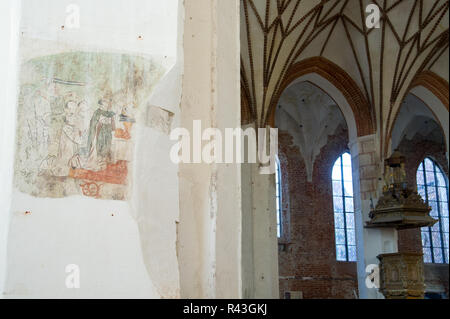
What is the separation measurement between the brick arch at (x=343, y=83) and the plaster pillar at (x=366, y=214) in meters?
0.37

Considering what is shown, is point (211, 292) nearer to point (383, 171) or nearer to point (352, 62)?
point (383, 171)

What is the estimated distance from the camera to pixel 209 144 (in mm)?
4375

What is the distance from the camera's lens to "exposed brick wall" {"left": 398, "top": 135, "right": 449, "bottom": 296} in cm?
1906

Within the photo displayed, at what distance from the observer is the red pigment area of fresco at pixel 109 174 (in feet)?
13.2

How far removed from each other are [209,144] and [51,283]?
152cm

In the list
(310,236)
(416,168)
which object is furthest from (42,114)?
(416,168)

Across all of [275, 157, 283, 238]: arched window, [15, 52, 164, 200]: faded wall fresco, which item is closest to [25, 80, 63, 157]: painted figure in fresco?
[15, 52, 164, 200]: faded wall fresco

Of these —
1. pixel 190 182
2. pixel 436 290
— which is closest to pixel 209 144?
pixel 190 182

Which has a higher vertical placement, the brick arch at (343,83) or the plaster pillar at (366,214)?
the brick arch at (343,83)

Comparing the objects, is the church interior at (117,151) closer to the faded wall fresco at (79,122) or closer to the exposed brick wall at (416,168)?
the faded wall fresco at (79,122)

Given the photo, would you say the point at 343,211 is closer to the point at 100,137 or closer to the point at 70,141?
the point at 100,137

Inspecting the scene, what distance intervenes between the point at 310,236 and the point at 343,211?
1.57 metres

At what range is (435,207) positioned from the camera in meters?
19.9

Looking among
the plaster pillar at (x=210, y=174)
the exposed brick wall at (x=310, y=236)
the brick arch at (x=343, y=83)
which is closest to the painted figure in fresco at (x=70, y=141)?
the plaster pillar at (x=210, y=174)
